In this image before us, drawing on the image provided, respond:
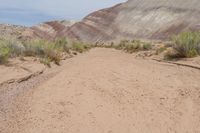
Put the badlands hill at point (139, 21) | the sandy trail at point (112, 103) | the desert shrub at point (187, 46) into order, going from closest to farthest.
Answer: the sandy trail at point (112, 103)
the desert shrub at point (187, 46)
the badlands hill at point (139, 21)

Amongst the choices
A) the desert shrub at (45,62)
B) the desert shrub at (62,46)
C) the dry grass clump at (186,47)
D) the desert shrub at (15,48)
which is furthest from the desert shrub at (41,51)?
the desert shrub at (62,46)

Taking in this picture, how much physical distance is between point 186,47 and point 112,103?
21.8 ft

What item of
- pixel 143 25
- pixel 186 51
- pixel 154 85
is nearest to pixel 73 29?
pixel 143 25

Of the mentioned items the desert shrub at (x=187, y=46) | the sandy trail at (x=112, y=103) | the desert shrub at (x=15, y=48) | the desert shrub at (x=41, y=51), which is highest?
the sandy trail at (x=112, y=103)

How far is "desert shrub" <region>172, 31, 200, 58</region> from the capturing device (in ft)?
54.3

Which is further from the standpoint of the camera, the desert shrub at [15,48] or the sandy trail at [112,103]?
the desert shrub at [15,48]

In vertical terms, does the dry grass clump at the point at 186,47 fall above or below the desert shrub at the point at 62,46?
above

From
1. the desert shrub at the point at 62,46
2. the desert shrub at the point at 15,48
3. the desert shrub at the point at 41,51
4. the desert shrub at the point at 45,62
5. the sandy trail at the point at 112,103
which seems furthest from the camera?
the desert shrub at the point at 62,46

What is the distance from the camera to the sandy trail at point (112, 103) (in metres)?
9.72

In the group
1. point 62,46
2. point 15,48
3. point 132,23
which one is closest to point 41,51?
point 15,48

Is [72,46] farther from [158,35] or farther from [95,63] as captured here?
[95,63]

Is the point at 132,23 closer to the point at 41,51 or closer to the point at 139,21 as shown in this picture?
the point at 139,21

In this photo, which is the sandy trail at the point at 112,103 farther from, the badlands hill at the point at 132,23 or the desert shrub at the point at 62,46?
the badlands hill at the point at 132,23

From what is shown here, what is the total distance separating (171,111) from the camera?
420 inches
